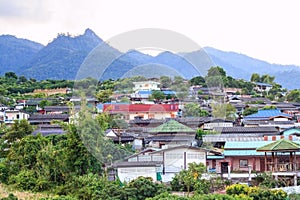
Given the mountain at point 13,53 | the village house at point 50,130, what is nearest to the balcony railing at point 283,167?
the village house at point 50,130

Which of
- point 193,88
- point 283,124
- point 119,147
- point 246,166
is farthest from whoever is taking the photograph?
point 283,124

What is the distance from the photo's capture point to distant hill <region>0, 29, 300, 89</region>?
1182 centimetres

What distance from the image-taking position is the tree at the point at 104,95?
517 inches

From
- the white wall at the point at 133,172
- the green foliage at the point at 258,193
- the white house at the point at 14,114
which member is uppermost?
the white house at the point at 14,114

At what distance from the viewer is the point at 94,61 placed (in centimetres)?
1164

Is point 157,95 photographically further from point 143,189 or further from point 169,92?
point 143,189

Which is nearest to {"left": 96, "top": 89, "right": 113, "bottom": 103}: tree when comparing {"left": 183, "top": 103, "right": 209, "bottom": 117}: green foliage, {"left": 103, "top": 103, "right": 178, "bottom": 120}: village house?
{"left": 103, "top": 103, "right": 178, "bottom": 120}: village house

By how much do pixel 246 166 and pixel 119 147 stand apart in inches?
183

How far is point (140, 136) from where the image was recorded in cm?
1463

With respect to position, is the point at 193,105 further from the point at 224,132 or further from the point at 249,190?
the point at 224,132

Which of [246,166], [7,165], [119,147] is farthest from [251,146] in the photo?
[7,165]

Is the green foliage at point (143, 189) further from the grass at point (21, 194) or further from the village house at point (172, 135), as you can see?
the grass at point (21, 194)

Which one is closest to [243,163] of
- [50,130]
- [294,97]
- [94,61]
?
[94,61]

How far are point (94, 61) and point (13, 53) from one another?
110 metres
